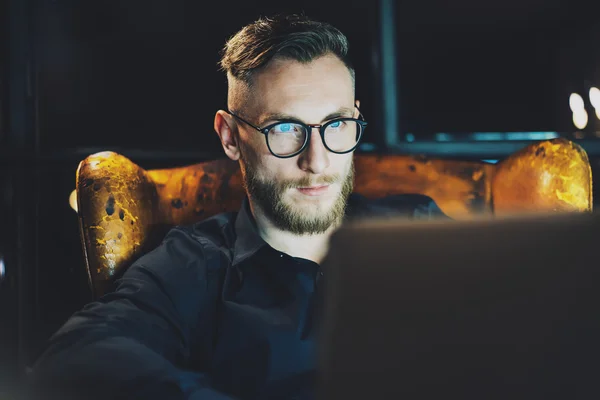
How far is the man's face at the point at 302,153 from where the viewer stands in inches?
47.5

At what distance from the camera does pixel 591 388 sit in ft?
1.15

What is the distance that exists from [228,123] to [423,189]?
595mm

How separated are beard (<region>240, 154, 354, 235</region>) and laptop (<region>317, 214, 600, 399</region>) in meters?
0.88

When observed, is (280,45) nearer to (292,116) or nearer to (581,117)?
(292,116)

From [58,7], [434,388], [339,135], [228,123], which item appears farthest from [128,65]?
[434,388]

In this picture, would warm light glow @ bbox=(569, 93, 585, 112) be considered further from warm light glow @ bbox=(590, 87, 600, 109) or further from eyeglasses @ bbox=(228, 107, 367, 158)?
eyeglasses @ bbox=(228, 107, 367, 158)

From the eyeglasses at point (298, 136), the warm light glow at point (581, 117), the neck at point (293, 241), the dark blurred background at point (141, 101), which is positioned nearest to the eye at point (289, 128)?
the eyeglasses at point (298, 136)

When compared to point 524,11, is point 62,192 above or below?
below

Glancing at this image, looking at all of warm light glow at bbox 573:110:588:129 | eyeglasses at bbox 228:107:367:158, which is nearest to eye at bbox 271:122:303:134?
eyeglasses at bbox 228:107:367:158

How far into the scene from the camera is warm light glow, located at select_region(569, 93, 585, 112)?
6.98 feet

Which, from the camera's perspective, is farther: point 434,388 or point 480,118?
point 480,118

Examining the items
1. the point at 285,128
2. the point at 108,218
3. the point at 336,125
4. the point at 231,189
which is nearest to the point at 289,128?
the point at 285,128

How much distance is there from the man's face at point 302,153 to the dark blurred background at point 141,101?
765 mm

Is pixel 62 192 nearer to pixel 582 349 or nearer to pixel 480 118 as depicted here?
pixel 480 118
